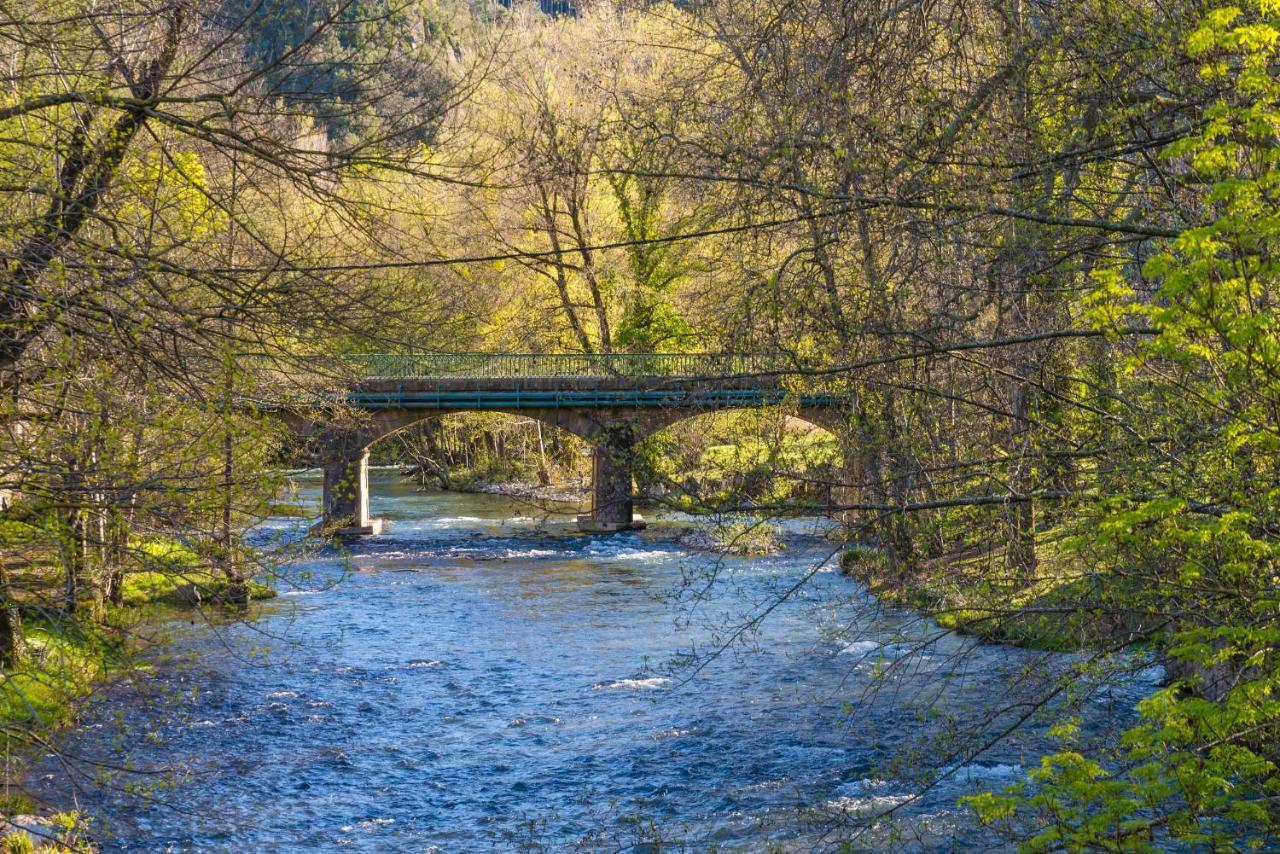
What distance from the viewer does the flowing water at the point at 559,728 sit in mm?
10008

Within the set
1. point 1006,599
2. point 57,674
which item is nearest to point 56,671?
point 57,674

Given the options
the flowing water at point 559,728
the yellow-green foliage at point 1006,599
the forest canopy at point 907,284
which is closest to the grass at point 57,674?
the forest canopy at point 907,284

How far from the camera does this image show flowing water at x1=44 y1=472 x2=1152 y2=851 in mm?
10008

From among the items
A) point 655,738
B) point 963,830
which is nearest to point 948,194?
point 963,830

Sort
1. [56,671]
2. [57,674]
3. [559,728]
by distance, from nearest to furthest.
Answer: [57,674], [56,671], [559,728]

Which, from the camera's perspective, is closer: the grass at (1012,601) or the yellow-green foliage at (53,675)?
the yellow-green foliage at (53,675)

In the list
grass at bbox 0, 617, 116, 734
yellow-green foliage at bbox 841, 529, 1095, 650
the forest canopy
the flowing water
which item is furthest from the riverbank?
yellow-green foliage at bbox 841, 529, 1095, 650

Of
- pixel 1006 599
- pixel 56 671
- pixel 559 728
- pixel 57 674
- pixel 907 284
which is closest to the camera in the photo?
pixel 57 674

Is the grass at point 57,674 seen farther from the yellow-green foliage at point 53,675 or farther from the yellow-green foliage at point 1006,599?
the yellow-green foliage at point 1006,599

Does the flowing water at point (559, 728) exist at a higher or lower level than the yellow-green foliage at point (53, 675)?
lower

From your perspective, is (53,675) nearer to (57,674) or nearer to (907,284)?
(57,674)

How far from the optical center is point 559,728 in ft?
44.9

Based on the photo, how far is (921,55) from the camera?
7738mm

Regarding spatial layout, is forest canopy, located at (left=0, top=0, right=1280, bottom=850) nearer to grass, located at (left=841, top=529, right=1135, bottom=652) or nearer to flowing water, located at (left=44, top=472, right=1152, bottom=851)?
grass, located at (left=841, top=529, right=1135, bottom=652)
